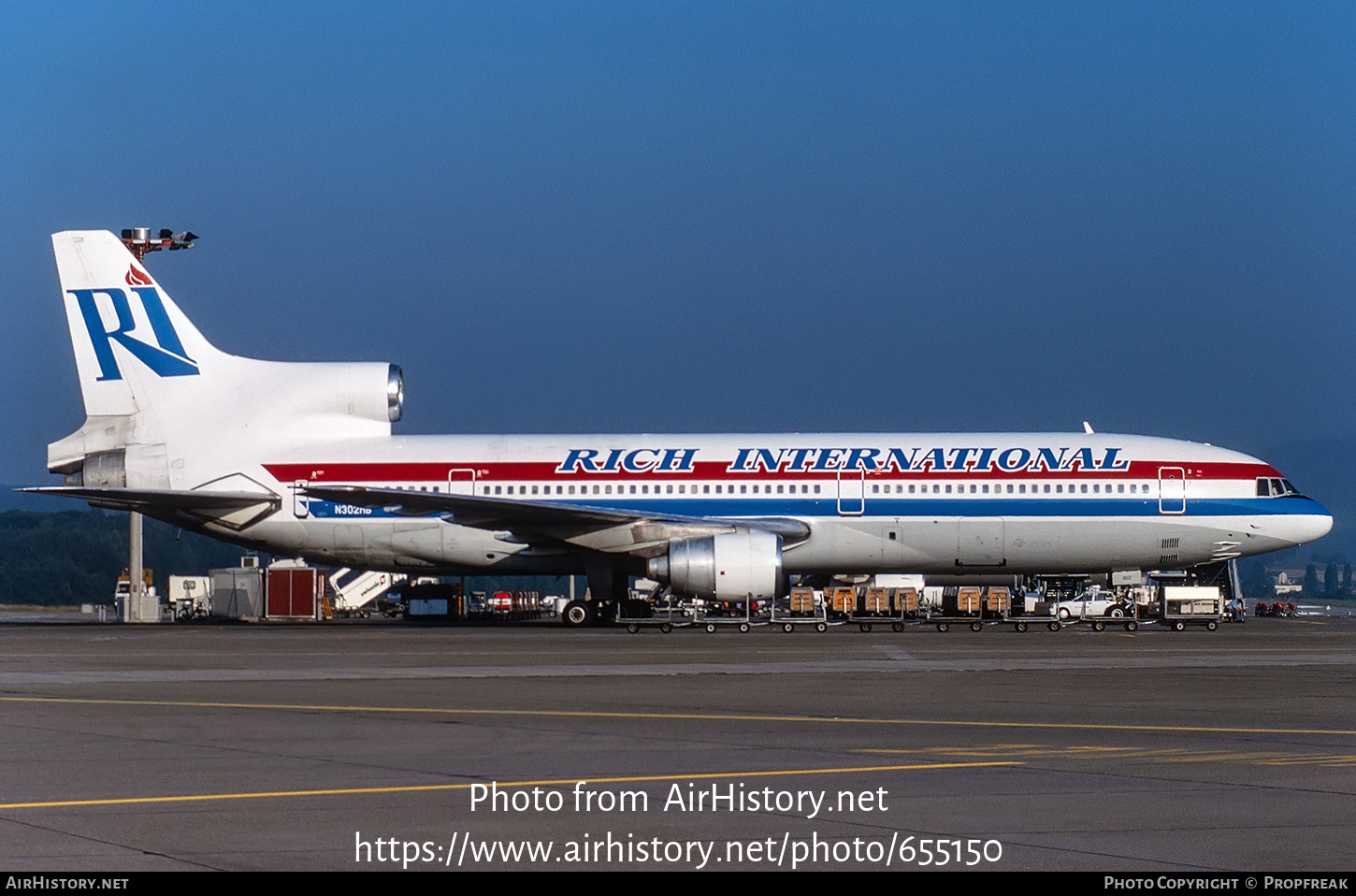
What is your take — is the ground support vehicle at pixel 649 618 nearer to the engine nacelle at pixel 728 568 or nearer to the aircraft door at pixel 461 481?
the engine nacelle at pixel 728 568

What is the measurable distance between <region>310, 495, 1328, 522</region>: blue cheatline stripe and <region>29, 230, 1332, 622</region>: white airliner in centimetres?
5

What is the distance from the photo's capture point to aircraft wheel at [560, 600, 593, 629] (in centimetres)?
4300

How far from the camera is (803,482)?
40312 mm

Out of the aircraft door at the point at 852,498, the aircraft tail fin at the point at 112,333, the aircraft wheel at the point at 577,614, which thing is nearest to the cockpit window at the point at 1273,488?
the aircraft door at the point at 852,498

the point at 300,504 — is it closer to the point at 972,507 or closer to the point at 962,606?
the point at 972,507

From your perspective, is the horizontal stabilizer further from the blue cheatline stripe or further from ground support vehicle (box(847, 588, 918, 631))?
ground support vehicle (box(847, 588, 918, 631))

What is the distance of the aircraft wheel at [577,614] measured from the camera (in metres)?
43.0

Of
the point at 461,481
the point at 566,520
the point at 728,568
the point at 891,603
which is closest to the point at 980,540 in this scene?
the point at 728,568

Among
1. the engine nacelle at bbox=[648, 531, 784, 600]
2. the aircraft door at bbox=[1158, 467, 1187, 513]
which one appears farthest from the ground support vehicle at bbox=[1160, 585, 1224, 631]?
the engine nacelle at bbox=[648, 531, 784, 600]

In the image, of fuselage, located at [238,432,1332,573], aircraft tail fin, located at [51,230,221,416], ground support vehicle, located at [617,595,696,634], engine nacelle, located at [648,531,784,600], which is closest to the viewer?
engine nacelle, located at [648,531,784,600]

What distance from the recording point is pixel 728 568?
37094 mm

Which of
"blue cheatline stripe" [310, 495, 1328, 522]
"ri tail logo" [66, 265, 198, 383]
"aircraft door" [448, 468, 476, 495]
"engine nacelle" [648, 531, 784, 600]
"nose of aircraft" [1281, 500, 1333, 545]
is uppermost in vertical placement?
"ri tail logo" [66, 265, 198, 383]

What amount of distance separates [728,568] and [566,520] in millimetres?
4907

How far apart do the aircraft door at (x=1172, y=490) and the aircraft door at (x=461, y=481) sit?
1800 cm
